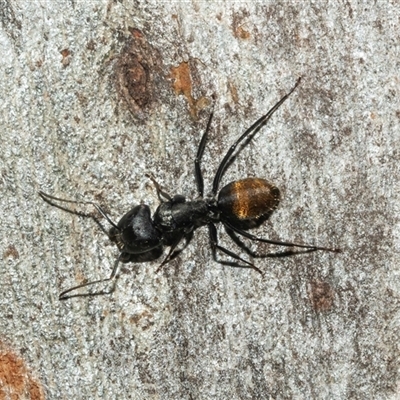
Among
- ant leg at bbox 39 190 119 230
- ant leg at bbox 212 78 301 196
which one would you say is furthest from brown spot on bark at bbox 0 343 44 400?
ant leg at bbox 212 78 301 196

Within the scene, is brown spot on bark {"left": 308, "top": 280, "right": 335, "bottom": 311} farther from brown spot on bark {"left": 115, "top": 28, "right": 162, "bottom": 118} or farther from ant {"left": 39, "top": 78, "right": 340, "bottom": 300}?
brown spot on bark {"left": 115, "top": 28, "right": 162, "bottom": 118}

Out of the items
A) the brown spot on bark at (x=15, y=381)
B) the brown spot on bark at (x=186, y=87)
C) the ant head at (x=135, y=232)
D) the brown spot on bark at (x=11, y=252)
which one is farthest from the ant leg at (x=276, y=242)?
the brown spot on bark at (x=15, y=381)

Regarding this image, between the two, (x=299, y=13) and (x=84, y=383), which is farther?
(x=299, y=13)

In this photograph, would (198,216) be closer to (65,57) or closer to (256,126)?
(256,126)

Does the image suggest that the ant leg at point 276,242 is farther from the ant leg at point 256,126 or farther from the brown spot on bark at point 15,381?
the brown spot on bark at point 15,381

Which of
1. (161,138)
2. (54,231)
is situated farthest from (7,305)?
(161,138)

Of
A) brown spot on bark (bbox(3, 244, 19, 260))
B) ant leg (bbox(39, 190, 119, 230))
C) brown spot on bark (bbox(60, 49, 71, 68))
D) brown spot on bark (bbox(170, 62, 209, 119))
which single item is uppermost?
brown spot on bark (bbox(60, 49, 71, 68))

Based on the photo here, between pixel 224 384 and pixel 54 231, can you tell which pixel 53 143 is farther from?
pixel 224 384

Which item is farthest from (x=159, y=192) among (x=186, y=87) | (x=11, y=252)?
(x=11, y=252)
